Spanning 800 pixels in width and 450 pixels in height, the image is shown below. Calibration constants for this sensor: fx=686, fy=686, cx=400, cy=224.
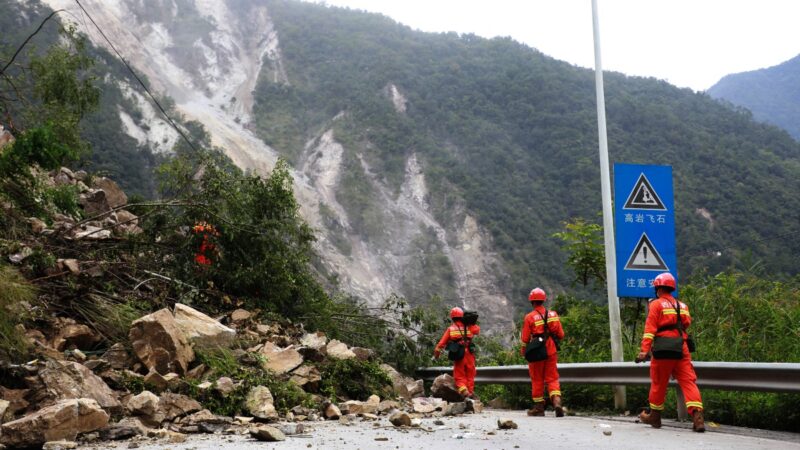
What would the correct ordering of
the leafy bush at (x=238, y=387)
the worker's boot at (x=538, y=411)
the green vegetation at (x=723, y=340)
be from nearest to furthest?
the green vegetation at (x=723, y=340) → the leafy bush at (x=238, y=387) → the worker's boot at (x=538, y=411)

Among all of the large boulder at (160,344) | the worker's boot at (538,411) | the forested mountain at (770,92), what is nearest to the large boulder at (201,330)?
the large boulder at (160,344)

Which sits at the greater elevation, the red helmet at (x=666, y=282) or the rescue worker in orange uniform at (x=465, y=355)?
the red helmet at (x=666, y=282)

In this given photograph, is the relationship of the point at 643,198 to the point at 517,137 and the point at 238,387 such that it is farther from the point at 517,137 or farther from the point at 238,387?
the point at 517,137

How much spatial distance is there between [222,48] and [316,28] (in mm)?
16905

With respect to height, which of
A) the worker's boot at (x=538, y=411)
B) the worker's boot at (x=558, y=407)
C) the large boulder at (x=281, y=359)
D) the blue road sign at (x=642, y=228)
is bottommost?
the worker's boot at (x=538, y=411)

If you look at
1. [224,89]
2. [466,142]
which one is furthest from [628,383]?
[224,89]

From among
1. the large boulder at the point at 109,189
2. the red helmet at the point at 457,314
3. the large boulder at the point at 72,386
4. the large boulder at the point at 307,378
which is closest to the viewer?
the large boulder at the point at 72,386

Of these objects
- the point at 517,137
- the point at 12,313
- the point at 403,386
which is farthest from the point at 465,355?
the point at 517,137

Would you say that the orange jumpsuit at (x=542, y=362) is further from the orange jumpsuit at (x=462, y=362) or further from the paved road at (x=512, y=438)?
the orange jumpsuit at (x=462, y=362)

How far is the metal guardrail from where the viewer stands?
17.3 ft

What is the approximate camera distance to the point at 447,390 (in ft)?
33.6

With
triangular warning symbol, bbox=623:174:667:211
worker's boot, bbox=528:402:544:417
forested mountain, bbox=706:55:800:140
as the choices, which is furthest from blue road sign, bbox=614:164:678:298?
forested mountain, bbox=706:55:800:140

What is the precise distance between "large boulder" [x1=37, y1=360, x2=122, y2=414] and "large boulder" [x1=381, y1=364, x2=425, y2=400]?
4.60 m

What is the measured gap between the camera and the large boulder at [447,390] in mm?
10102
